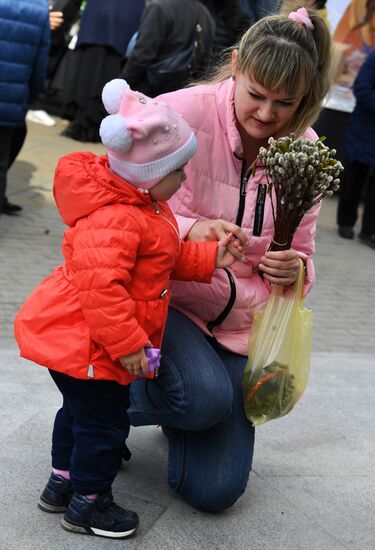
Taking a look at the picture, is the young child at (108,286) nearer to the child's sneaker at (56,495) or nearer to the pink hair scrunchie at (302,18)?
the child's sneaker at (56,495)

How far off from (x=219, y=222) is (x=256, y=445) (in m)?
1.15

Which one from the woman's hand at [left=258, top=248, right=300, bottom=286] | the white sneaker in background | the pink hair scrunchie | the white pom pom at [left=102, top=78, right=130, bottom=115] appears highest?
the pink hair scrunchie

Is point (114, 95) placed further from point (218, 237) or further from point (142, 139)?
point (218, 237)

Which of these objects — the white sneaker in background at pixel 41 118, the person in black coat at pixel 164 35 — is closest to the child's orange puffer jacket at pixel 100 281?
the person in black coat at pixel 164 35

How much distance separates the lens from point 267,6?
812 centimetres

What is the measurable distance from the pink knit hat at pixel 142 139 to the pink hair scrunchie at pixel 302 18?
2.33ft

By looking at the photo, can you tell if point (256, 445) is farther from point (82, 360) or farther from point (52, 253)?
point (52, 253)

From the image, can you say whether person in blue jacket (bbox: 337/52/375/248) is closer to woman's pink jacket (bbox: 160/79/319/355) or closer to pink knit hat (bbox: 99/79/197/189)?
woman's pink jacket (bbox: 160/79/319/355)

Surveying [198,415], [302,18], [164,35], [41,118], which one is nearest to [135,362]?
[198,415]

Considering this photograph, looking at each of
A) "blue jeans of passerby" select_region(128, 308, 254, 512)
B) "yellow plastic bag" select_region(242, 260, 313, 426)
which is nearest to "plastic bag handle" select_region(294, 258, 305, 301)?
"yellow plastic bag" select_region(242, 260, 313, 426)

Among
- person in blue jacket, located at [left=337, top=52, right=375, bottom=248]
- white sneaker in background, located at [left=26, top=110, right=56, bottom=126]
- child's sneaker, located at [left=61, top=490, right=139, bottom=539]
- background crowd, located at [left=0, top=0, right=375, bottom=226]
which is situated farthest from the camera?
white sneaker in background, located at [left=26, top=110, right=56, bottom=126]

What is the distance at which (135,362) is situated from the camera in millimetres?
2771

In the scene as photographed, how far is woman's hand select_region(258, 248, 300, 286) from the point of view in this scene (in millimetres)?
3115

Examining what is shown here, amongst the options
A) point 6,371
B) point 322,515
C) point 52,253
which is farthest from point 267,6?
point 322,515
